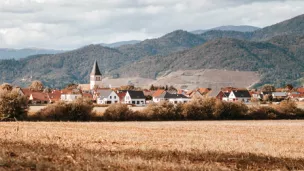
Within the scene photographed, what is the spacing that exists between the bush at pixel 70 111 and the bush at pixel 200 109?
48.1ft

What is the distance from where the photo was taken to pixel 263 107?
7212cm

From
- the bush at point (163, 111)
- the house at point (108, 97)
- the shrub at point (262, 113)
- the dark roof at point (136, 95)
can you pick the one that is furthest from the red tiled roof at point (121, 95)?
the bush at point (163, 111)

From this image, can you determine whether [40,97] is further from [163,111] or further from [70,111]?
[70,111]

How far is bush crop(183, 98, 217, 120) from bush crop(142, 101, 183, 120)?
52.8 inches

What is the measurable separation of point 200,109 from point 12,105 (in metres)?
27.7

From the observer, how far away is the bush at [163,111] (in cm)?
6538

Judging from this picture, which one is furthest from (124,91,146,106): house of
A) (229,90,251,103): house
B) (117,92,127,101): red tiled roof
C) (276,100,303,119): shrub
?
(276,100,303,119): shrub

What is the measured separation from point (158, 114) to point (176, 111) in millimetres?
3182

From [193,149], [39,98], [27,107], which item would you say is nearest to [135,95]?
[39,98]

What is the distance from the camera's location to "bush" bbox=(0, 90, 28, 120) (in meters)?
55.5

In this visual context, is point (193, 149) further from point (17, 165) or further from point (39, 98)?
point (39, 98)

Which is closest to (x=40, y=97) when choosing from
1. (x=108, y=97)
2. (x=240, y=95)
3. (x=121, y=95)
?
(x=108, y=97)

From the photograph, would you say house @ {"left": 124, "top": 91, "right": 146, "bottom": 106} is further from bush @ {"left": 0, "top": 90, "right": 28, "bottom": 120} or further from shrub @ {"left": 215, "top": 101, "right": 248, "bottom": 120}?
bush @ {"left": 0, "top": 90, "right": 28, "bottom": 120}

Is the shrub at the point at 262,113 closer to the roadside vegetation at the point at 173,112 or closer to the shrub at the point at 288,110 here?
the roadside vegetation at the point at 173,112
